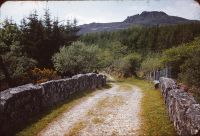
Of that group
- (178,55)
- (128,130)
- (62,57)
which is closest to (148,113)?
(128,130)

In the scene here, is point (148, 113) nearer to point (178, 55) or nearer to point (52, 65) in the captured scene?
point (178, 55)

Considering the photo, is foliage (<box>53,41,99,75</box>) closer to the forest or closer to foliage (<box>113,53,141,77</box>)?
the forest

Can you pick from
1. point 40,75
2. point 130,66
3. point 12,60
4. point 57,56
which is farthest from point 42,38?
point 130,66

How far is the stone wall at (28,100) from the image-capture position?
1024 centimetres

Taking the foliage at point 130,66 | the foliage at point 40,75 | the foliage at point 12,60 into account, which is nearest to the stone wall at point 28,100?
the foliage at point 12,60

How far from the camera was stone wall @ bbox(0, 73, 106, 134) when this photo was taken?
1024cm

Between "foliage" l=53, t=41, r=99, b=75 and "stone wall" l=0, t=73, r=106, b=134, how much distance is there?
2067 centimetres

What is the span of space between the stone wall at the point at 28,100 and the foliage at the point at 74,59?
67.8ft

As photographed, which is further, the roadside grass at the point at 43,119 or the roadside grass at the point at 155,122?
the roadside grass at the point at 155,122

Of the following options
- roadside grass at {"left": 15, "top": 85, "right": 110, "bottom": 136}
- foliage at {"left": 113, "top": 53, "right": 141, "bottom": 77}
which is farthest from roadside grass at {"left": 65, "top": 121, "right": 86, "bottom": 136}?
foliage at {"left": 113, "top": 53, "right": 141, "bottom": 77}

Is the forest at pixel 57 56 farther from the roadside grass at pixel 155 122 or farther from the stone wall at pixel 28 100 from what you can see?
the roadside grass at pixel 155 122

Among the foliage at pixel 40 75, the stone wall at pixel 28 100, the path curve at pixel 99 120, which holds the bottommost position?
the foliage at pixel 40 75

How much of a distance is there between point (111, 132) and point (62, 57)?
1230 inches

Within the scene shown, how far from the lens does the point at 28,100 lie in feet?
41.2
